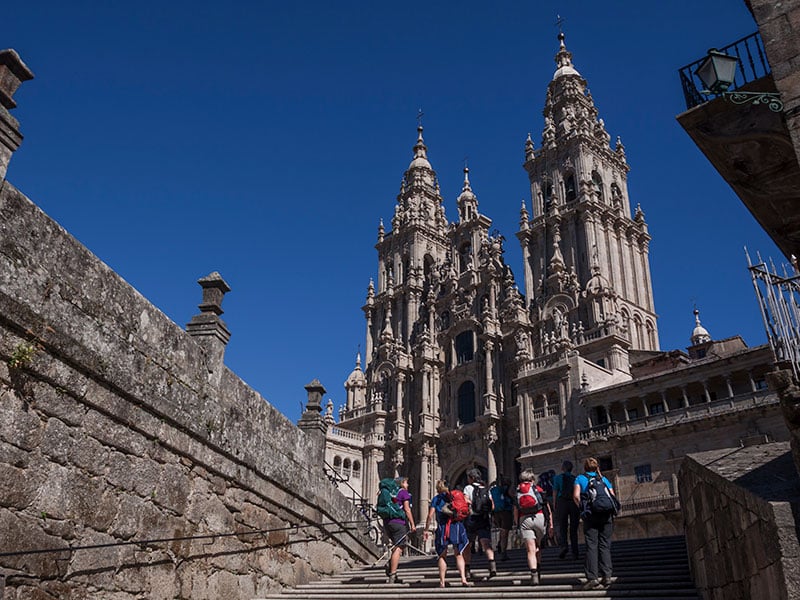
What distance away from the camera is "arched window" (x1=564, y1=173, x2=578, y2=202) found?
42938mm

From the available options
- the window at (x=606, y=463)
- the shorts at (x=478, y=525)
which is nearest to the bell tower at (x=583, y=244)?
the window at (x=606, y=463)

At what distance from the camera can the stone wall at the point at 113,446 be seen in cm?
568

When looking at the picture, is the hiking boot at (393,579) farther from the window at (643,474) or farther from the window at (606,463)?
the window at (606,463)

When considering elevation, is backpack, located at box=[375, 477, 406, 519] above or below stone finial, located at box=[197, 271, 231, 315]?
below

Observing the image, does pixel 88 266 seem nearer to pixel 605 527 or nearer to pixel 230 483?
pixel 230 483

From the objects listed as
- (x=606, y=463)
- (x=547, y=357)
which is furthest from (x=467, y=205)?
(x=606, y=463)

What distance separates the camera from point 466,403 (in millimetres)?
41781

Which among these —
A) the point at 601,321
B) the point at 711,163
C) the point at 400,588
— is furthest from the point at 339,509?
the point at 601,321

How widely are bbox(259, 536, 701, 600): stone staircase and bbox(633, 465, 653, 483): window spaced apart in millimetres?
16096

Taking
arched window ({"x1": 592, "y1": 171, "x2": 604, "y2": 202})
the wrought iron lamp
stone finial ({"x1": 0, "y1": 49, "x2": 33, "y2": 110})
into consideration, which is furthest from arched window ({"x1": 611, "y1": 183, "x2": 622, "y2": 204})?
stone finial ({"x1": 0, "y1": 49, "x2": 33, "y2": 110})

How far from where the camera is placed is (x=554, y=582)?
839 centimetres

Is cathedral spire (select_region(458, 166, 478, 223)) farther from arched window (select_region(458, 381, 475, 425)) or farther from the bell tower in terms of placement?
arched window (select_region(458, 381, 475, 425))

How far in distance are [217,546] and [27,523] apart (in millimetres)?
2865

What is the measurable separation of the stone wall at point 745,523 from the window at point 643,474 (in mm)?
20048
